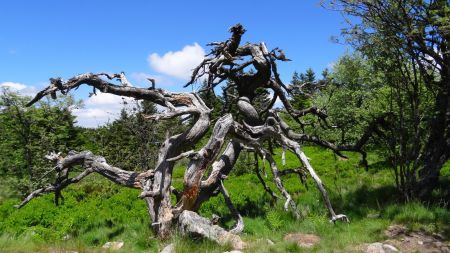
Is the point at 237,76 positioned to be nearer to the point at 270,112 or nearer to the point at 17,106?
the point at 270,112

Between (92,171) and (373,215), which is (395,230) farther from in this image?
(92,171)

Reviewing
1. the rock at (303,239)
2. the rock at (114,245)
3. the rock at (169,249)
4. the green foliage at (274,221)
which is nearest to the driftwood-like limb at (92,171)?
the rock at (114,245)

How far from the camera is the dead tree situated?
7.14m

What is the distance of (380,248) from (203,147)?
3.31m

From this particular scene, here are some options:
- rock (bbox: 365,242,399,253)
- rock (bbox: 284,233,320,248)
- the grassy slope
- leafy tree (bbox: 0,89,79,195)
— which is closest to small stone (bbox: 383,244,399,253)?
rock (bbox: 365,242,399,253)

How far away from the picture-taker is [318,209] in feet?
28.1

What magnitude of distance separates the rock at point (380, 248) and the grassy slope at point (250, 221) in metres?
0.34

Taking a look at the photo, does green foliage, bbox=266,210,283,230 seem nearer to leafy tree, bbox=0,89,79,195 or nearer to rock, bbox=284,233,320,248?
rock, bbox=284,233,320,248

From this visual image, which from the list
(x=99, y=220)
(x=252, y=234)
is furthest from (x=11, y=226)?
(x=252, y=234)

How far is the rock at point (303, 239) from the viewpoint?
A: 6.41 m

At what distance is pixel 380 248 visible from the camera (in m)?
5.78

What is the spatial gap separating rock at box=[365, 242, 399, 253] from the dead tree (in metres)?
1.17

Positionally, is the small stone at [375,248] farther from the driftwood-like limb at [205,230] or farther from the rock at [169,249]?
the rock at [169,249]

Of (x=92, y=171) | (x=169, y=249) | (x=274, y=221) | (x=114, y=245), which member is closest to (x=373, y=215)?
(x=274, y=221)
